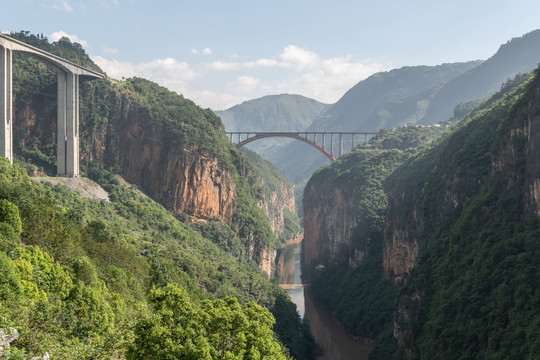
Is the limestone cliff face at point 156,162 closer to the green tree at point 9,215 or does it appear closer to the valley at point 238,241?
the valley at point 238,241

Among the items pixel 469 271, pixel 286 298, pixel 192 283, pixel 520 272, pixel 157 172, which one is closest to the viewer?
pixel 520 272

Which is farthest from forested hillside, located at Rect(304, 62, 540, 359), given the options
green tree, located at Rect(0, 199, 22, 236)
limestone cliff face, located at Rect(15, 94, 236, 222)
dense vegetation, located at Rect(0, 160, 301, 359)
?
green tree, located at Rect(0, 199, 22, 236)

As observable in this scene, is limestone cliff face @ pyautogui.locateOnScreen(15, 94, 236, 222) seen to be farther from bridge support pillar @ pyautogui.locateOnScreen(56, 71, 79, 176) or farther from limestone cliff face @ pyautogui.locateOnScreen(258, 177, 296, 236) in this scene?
limestone cliff face @ pyautogui.locateOnScreen(258, 177, 296, 236)

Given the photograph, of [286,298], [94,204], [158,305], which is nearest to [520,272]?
[158,305]

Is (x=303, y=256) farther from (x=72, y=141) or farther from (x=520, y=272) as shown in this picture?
(x=520, y=272)

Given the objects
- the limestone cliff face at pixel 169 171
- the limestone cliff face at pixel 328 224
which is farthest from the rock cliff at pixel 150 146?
the limestone cliff face at pixel 328 224

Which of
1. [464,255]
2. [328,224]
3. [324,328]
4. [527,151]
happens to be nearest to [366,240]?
[324,328]
